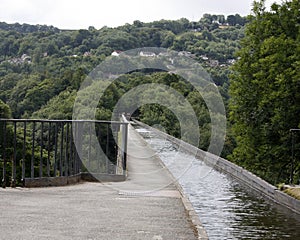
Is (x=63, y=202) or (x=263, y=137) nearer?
(x=63, y=202)

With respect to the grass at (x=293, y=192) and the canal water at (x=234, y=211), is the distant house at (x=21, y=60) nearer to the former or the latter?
the canal water at (x=234, y=211)

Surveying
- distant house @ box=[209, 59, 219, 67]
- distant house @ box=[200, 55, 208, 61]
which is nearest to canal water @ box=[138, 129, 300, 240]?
distant house @ box=[209, 59, 219, 67]

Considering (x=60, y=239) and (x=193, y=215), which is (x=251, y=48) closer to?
(x=193, y=215)

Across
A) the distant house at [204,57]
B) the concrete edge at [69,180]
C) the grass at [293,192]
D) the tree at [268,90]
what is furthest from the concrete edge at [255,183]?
the distant house at [204,57]

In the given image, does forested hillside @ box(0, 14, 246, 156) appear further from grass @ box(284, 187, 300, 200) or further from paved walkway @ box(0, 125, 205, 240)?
paved walkway @ box(0, 125, 205, 240)

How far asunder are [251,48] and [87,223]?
25.2m

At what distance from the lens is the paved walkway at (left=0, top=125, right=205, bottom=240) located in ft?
20.9

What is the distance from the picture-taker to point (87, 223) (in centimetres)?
689

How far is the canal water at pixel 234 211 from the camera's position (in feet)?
32.3

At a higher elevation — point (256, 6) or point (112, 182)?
point (256, 6)

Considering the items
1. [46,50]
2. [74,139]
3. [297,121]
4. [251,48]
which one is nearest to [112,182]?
[74,139]

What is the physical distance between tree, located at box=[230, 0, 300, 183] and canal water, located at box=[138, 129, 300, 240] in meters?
7.27

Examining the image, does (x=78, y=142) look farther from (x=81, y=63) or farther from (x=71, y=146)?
(x=81, y=63)

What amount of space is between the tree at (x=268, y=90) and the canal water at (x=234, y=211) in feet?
23.8
